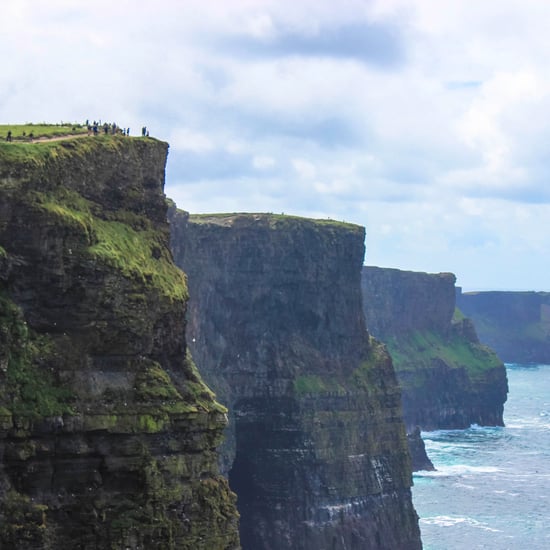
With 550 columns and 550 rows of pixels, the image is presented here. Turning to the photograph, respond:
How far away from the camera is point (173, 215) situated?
169625 mm

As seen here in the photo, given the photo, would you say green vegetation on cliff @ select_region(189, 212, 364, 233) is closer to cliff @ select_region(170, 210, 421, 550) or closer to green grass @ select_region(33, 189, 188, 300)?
cliff @ select_region(170, 210, 421, 550)

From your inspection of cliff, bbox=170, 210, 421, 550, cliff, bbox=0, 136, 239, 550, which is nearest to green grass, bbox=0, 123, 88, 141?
cliff, bbox=0, 136, 239, 550

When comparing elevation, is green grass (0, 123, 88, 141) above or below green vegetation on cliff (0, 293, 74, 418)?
above

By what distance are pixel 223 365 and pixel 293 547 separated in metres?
25.5

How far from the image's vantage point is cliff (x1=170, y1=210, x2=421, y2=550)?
17738 cm

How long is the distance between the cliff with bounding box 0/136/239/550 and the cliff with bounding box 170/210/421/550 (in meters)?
87.0

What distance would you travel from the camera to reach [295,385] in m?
184

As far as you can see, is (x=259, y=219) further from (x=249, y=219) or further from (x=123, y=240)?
(x=123, y=240)

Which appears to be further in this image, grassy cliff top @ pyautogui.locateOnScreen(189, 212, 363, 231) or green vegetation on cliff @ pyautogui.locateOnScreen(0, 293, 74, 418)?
grassy cliff top @ pyautogui.locateOnScreen(189, 212, 363, 231)

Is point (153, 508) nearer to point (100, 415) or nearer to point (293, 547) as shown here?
point (100, 415)

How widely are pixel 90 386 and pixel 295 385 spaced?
4169 inches

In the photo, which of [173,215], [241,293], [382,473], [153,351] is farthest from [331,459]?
[153,351]

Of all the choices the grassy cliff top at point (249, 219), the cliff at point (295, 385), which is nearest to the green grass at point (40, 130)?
the cliff at point (295, 385)

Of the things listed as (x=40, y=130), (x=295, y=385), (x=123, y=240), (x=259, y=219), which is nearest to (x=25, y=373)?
(x=123, y=240)
